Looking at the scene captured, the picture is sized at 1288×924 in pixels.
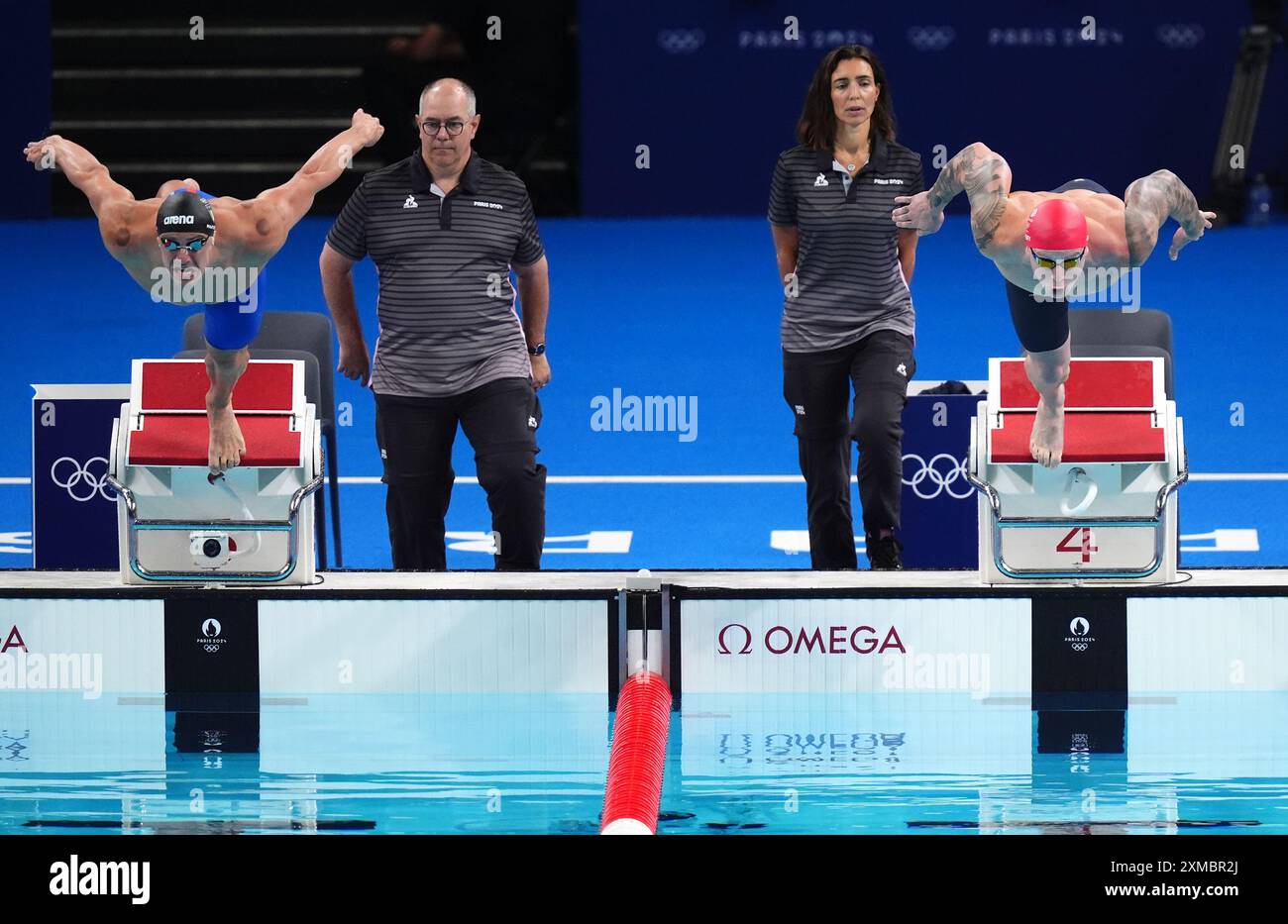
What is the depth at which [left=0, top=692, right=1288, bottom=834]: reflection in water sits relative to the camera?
4777mm

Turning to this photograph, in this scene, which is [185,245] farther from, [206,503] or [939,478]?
[939,478]

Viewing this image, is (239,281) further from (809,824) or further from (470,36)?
(470,36)

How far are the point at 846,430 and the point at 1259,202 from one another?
36.6ft

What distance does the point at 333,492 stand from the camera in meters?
7.45

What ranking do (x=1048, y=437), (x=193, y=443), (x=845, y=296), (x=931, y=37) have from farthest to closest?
(x=931, y=37) → (x=845, y=296) → (x=193, y=443) → (x=1048, y=437)

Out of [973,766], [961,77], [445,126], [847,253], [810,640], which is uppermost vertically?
[961,77]

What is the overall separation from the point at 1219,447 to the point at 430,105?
496cm

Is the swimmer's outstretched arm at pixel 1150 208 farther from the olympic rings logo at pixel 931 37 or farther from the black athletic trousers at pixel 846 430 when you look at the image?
the olympic rings logo at pixel 931 37

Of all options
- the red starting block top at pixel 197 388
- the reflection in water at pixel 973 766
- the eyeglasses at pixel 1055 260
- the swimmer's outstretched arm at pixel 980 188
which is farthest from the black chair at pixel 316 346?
the eyeglasses at pixel 1055 260

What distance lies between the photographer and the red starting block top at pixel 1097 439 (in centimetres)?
528

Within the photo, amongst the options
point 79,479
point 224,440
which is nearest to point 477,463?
point 224,440

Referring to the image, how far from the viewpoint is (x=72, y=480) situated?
22.9 feet

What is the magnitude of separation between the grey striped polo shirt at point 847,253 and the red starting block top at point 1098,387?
4.19 ft
